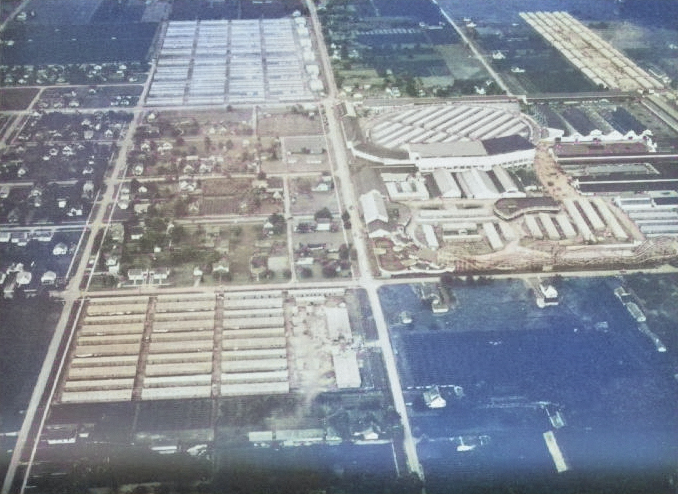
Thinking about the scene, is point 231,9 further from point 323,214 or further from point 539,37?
point 323,214

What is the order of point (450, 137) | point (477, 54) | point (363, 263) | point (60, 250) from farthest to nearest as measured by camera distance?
point (477, 54) → point (450, 137) → point (60, 250) → point (363, 263)

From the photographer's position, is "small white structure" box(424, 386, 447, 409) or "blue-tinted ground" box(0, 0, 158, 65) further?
"blue-tinted ground" box(0, 0, 158, 65)

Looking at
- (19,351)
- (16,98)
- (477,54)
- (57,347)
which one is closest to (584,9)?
(477,54)

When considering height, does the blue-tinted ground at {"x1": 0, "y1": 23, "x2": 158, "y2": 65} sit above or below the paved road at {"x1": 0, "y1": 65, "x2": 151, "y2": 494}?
above

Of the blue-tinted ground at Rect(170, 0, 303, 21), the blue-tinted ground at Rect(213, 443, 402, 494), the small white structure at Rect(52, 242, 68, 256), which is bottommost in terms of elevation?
the blue-tinted ground at Rect(213, 443, 402, 494)

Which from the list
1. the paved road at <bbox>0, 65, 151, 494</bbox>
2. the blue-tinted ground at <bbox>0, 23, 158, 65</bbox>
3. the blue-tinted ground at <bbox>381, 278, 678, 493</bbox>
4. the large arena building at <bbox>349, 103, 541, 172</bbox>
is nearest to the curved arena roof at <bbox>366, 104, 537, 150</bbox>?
the large arena building at <bbox>349, 103, 541, 172</bbox>

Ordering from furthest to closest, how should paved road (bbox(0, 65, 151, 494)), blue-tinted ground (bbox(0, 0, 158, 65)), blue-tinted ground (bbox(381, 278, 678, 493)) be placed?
blue-tinted ground (bbox(0, 0, 158, 65))
paved road (bbox(0, 65, 151, 494))
blue-tinted ground (bbox(381, 278, 678, 493))

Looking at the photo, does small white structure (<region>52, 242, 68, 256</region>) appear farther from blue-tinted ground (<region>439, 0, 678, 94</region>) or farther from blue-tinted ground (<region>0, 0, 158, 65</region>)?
blue-tinted ground (<region>439, 0, 678, 94</region>)
